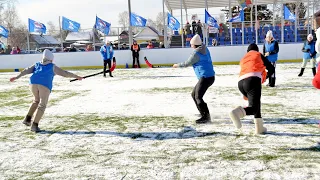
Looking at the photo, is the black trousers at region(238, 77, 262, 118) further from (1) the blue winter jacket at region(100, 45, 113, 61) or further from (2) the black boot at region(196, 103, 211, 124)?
(1) the blue winter jacket at region(100, 45, 113, 61)

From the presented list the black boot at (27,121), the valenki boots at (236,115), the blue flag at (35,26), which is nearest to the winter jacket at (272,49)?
the valenki boots at (236,115)

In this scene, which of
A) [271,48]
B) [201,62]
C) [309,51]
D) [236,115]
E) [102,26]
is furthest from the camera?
[102,26]

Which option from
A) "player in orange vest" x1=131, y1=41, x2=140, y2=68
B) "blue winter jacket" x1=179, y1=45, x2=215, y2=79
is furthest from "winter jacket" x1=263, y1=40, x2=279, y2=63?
"player in orange vest" x1=131, y1=41, x2=140, y2=68

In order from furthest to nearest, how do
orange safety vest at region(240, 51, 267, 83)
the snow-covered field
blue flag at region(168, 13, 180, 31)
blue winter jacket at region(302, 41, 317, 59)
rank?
blue flag at region(168, 13, 180, 31)
blue winter jacket at region(302, 41, 317, 59)
orange safety vest at region(240, 51, 267, 83)
the snow-covered field

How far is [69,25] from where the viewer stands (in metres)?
26.3

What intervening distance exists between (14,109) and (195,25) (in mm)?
18544

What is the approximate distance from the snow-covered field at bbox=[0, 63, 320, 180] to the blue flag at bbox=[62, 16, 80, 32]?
54.3 ft

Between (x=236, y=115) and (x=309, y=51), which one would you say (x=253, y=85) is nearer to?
(x=236, y=115)

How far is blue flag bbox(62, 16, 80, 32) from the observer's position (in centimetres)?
2622

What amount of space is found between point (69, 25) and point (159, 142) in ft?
71.9

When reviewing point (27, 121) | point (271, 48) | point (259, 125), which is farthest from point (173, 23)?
point (259, 125)

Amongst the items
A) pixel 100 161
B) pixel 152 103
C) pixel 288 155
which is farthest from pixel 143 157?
pixel 152 103

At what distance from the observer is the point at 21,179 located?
452 cm

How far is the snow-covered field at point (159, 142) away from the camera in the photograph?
462 cm
